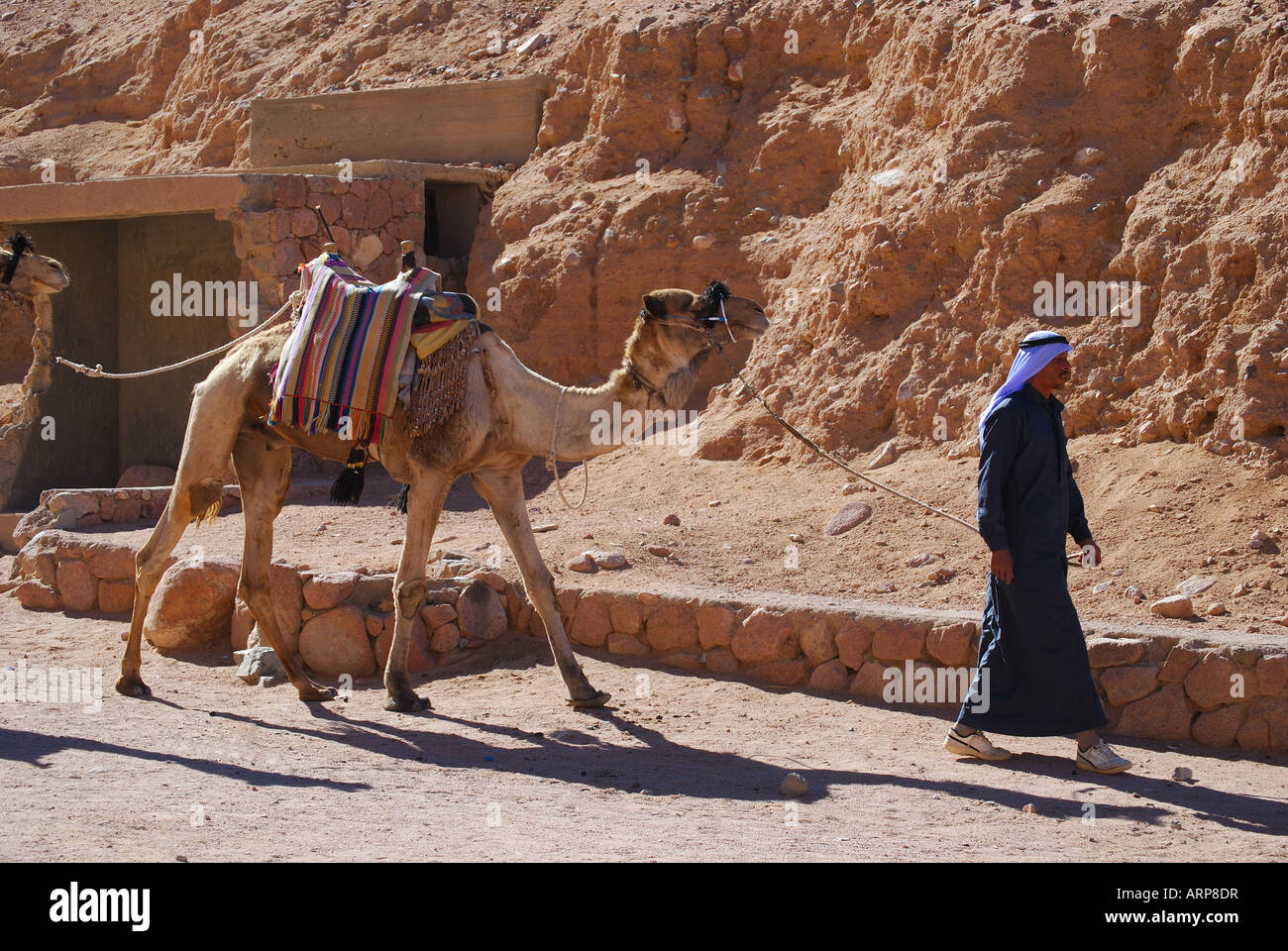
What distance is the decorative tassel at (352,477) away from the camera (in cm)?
720

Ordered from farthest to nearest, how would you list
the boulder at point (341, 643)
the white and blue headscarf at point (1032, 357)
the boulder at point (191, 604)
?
the boulder at point (191, 604)
the boulder at point (341, 643)
the white and blue headscarf at point (1032, 357)

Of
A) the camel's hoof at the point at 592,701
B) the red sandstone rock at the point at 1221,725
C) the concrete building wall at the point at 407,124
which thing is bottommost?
the camel's hoof at the point at 592,701

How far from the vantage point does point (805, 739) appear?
654cm

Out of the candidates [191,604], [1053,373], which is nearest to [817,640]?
[1053,373]

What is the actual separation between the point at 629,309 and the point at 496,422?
21.0 feet

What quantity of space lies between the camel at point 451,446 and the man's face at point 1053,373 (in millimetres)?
1338

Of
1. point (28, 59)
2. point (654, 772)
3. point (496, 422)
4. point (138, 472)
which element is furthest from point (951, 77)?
point (28, 59)

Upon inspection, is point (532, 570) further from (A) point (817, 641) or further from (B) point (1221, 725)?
(B) point (1221, 725)

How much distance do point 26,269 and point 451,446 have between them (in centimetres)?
333

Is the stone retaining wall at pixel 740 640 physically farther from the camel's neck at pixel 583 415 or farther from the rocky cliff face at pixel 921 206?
the rocky cliff face at pixel 921 206

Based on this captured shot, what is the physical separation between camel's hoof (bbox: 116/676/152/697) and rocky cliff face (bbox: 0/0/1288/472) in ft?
17.3

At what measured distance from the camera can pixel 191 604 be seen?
28.7 feet

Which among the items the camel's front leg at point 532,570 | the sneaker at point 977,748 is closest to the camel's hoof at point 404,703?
the camel's front leg at point 532,570

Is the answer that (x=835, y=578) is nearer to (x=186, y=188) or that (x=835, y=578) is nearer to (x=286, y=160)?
(x=186, y=188)
